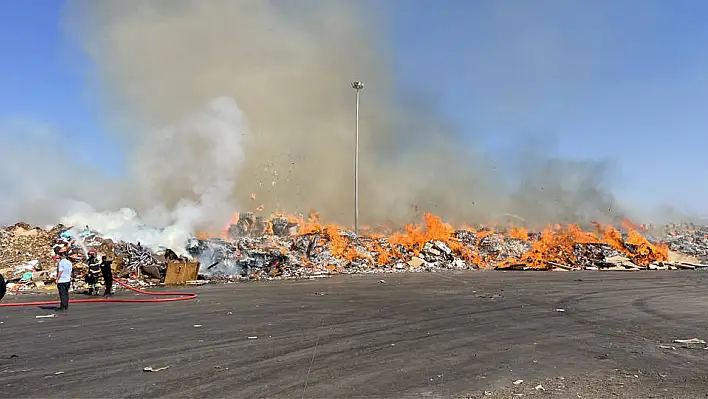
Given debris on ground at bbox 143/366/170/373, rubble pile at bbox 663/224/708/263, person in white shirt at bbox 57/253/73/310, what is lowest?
debris on ground at bbox 143/366/170/373

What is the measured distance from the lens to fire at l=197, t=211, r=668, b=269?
92.1ft

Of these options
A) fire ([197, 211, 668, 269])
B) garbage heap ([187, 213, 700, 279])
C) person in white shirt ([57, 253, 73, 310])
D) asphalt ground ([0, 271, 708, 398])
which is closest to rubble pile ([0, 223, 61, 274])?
garbage heap ([187, 213, 700, 279])

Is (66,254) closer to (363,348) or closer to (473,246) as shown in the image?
(363,348)

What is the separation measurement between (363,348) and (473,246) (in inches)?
947

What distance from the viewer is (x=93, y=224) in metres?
27.2

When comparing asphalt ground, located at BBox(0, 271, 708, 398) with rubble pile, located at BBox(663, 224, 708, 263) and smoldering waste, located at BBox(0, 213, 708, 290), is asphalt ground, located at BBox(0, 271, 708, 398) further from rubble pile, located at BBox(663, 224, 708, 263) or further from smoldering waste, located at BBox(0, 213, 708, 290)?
rubble pile, located at BBox(663, 224, 708, 263)

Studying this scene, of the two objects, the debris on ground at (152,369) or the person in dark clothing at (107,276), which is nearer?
the debris on ground at (152,369)

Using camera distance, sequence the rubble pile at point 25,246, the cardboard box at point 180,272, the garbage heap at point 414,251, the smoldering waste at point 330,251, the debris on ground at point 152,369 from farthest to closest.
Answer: the garbage heap at point 414,251, the smoldering waste at point 330,251, the rubble pile at point 25,246, the cardboard box at point 180,272, the debris on ground at point 152,369

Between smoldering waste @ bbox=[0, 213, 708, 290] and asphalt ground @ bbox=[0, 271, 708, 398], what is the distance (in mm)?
9504

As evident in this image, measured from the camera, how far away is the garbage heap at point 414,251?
24.8m

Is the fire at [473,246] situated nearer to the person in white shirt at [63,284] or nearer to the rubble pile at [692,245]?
the rubble pile at [692,245]

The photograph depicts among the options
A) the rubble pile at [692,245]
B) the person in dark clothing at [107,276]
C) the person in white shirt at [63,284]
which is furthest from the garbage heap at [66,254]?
the rubble pile at [692,245]

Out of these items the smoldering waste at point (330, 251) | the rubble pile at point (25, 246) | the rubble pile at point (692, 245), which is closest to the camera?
the rubble pile at point (25, 246)

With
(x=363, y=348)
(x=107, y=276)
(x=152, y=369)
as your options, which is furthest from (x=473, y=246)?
(x=152, y=369)
